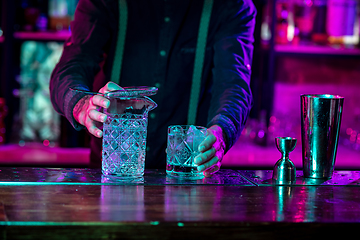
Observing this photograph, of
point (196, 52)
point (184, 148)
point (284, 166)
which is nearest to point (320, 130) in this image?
point (284, 166)

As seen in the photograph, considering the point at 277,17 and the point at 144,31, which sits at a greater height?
the point at 277,17

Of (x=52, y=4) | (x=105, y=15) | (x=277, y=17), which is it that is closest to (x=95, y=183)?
(x=105, y=15)

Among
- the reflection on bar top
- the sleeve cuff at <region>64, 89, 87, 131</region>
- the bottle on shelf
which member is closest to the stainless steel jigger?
the reflection on bar top

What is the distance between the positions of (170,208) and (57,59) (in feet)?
7.57

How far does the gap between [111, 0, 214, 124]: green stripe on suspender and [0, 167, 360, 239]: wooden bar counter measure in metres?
0.60

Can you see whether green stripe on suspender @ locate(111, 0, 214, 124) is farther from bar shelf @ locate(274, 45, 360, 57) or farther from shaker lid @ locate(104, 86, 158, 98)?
bar shelf @ locate(274, 45, 360, 57)

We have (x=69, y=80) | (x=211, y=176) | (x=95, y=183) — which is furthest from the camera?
(x=69, y=80)

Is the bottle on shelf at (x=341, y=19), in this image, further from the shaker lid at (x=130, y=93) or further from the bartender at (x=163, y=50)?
the shaker lid at (x=130, y=93)

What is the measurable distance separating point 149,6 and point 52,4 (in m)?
1.28

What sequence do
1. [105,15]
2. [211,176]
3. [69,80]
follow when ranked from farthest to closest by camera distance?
[105,15] < [69,80] < [211,176]

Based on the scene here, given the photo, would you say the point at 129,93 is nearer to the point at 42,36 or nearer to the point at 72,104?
the point at 72,104

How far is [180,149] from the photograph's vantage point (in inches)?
42.7

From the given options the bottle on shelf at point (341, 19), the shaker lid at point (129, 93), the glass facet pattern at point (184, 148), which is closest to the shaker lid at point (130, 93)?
the shaker lid at point (129, 93)

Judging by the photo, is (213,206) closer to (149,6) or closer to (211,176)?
(211,176)
